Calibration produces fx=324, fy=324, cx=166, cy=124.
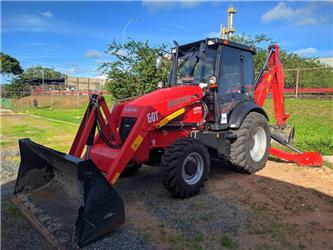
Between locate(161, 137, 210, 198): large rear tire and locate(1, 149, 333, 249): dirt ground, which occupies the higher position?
locate(161, 137, 210, 198): large rear tire

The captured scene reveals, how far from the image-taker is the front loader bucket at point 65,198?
11.8 ft

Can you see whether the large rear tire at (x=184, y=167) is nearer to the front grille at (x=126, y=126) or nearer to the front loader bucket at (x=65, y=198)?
the front grille at (x=126, y=126)

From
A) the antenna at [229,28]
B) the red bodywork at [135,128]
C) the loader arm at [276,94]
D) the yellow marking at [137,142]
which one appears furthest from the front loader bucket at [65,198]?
the antenna at [229,28]

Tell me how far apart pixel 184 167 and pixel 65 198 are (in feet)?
5.67

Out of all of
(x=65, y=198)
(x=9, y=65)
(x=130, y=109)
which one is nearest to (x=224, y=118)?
(x=130, y=109)

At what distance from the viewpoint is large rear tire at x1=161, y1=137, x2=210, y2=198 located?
15.1ft

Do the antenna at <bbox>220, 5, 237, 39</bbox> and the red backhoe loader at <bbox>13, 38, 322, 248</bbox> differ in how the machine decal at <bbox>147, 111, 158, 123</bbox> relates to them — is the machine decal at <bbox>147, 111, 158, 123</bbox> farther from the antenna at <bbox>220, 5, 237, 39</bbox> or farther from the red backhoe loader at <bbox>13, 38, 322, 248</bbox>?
the antenna at <bbox>220, 5, 237, 39</bbox>

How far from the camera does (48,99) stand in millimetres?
39219

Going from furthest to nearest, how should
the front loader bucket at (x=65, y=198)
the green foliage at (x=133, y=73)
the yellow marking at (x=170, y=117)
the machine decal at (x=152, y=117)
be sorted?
the green foliage at (x=133, y=73) → the yellow marking at (x=170, y=117) → the machine decal at (x=152, y=117) → the front loader bucket at (x=65, y=198)

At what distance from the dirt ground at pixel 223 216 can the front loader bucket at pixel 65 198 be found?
153 millimetres

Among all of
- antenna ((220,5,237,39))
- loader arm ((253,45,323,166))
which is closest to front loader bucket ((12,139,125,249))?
loader arm ((253,45,323,166))

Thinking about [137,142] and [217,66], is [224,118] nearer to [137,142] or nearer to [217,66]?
[217,66]

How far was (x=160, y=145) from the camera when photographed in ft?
17.5

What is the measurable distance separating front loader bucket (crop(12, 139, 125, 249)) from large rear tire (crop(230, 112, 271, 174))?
282 centimetres
